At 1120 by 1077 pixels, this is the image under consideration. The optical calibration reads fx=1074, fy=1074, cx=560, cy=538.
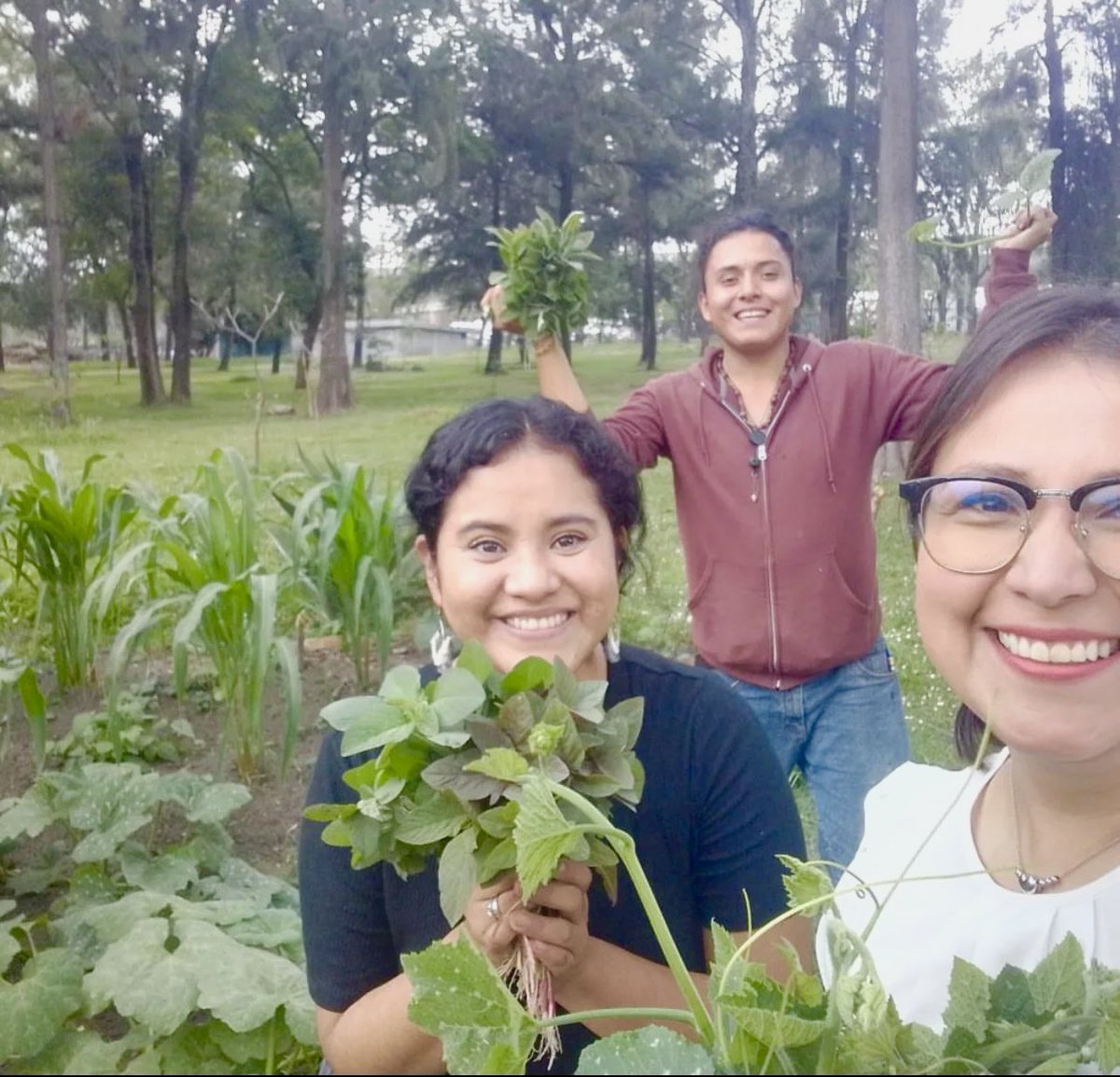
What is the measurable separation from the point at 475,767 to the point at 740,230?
1.52 metres

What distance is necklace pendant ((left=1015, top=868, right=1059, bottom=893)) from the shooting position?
0.69 m

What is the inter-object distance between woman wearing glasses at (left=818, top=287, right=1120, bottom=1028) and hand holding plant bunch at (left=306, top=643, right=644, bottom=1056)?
0.16 m

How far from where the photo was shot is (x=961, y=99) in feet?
12.5

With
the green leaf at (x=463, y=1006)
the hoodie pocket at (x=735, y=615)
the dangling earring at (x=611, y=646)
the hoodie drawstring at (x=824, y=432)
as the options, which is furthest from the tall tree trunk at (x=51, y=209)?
the green leaf at (x=463, y=1006)

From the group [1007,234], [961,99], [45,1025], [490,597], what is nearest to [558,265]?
[1007,234]

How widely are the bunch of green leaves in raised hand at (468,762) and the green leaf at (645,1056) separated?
0.26 metres

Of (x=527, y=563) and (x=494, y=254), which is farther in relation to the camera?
(x=494, y=254)

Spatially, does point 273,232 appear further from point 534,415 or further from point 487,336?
point 534,415

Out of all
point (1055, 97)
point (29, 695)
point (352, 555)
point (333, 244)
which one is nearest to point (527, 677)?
point (29, 695)

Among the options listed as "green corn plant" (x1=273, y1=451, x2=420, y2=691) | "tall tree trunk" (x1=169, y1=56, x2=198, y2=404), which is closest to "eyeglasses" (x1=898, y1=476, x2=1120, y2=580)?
"green corn plant" (x1=273, y1=451, x2=420, y2=691)

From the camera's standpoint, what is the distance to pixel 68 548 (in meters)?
2.42

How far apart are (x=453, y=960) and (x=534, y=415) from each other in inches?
27.2

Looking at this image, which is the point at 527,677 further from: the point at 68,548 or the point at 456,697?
the point at 68,548

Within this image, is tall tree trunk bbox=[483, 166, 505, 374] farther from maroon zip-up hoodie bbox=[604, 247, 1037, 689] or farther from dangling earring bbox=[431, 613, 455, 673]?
dangling earring bbox=[431, 613, 455, 673]
